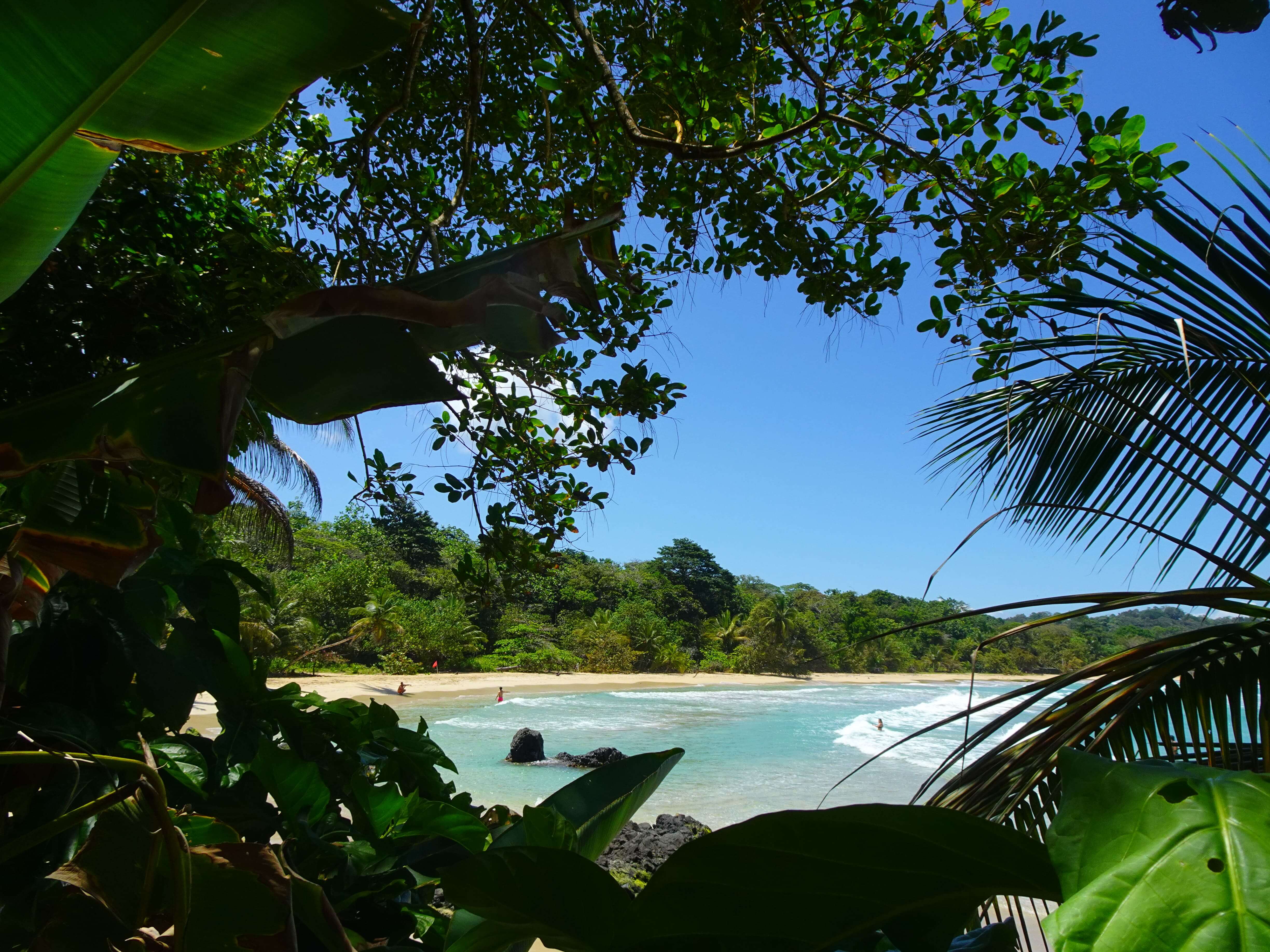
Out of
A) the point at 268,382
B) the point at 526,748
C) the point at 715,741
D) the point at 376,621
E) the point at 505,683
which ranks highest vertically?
the point at 268,382

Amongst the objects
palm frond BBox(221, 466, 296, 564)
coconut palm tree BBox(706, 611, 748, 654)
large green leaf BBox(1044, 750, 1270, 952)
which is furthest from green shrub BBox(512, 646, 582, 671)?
large green leaf BBox(1044, 750, 1270, 952)

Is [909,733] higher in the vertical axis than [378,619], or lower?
lower

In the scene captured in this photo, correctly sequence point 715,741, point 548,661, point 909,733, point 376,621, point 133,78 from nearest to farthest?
point 133,78, point 909,733, point 715,741, point 376,621, point 548,661

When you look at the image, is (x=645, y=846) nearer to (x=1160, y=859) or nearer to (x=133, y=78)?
(x=133, y=78)

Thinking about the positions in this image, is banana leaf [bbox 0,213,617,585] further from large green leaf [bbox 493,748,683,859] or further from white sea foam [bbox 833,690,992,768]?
white sea foam [bbox 833,690,992,768]

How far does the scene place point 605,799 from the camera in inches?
28.8

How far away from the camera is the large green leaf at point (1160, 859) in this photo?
12.6 inches

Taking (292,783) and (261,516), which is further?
(261,516)

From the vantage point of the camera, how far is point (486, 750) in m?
15.7

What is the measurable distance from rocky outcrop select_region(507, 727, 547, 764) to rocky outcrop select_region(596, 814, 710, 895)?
528 centimetres

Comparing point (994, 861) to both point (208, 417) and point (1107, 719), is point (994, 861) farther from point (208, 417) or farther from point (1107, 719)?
point (1107, 719)

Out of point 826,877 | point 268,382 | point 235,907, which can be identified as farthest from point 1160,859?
point 268,382

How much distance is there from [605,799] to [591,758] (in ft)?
45.5

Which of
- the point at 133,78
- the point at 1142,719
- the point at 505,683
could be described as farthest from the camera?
the point at 505,683
